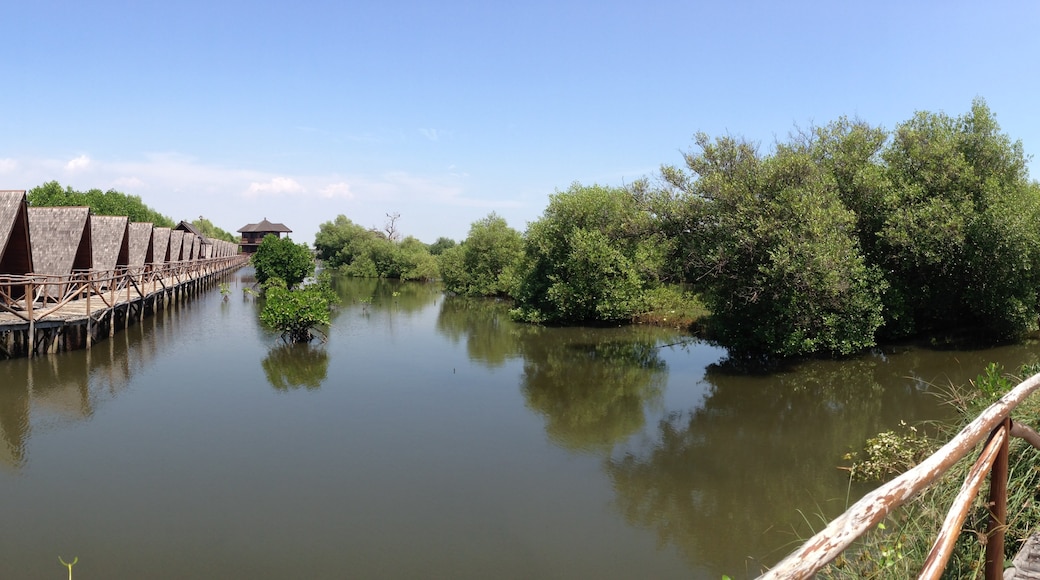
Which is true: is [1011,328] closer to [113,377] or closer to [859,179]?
[859,179]

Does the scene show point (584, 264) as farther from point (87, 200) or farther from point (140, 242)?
point (87, 200)

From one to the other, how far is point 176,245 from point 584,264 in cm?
3282

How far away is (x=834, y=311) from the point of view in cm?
1886

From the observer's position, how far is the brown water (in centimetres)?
838

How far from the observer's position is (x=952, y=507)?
2.57 m

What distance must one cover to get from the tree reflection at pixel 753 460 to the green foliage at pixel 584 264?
34.1 ft

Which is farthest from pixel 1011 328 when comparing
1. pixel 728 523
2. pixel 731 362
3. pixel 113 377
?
pixel 113 377

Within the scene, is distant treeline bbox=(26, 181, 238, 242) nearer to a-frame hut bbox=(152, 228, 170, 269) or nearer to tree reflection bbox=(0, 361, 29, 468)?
a-frame hut bbox=(152, 228, 170, 269)

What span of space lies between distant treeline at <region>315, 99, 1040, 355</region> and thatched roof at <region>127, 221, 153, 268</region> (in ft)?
85.8

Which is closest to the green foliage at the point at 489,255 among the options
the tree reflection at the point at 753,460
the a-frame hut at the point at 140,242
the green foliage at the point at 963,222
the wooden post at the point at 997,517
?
the a-frame hut at the point at 140,242

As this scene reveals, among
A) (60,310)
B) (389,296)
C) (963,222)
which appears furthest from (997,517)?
(389,296)

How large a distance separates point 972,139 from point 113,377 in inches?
1082

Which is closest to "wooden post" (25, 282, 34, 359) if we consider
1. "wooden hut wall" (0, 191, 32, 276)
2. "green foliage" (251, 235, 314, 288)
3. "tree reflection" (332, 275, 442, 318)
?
"wooden hut wall" (0, 191, 32, 276)

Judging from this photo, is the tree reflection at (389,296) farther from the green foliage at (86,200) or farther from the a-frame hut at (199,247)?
the green foliage at (86,200)
